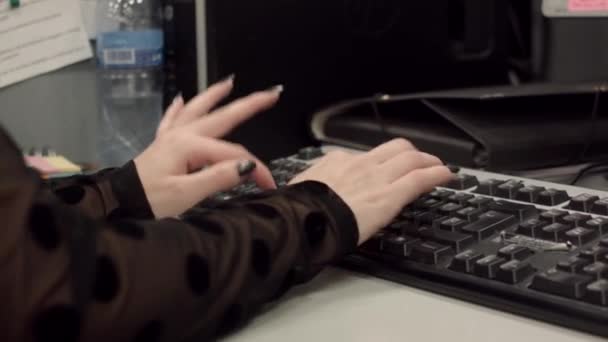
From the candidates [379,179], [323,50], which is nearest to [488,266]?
[379,179]

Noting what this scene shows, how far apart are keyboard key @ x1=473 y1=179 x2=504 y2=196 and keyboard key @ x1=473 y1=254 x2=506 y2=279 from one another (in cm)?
15

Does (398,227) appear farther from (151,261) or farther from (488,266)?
(151,261)

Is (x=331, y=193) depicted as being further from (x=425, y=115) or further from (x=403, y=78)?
(x=403, y=78)

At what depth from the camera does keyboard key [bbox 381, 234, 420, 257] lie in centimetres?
55

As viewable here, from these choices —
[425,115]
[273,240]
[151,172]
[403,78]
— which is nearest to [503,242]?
[273,240]

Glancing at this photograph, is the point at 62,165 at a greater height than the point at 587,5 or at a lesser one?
lesser

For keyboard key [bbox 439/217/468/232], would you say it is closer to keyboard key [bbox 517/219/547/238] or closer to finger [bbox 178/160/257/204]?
keyboard key [bbox 517/219/547/238]

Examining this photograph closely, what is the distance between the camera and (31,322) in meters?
0.40

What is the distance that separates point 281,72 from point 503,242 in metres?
0.41

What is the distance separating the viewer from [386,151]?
636 millimetres

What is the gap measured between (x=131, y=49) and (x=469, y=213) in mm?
459

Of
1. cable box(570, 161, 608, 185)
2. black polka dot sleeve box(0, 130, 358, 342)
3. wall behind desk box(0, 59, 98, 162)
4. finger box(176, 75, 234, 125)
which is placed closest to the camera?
black polka dot sleeve box(0, 130, 358, 342)

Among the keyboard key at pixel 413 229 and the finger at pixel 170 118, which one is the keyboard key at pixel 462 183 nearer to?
the keyboard key at pixel 413 229

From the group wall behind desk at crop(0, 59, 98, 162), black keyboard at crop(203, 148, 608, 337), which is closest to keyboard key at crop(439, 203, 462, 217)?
black keyboard at crop(203, 148, 608, 337)
